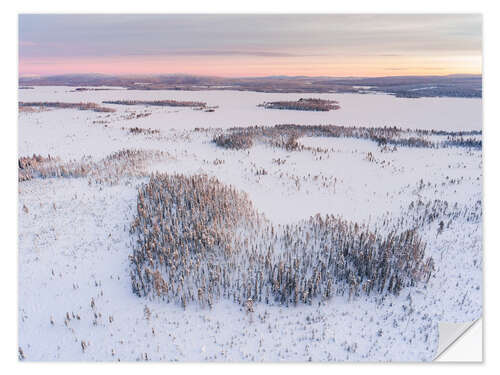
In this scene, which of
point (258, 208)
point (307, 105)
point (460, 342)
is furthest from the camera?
point (307, 105)

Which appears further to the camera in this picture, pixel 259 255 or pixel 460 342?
pixel 259 255

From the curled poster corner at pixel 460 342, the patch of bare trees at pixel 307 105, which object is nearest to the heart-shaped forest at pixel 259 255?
the curled poster corner at pixel 460 342

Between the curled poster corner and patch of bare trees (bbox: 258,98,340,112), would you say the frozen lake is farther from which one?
the curled poster corner

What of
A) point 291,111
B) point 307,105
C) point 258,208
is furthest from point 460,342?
point 291,111

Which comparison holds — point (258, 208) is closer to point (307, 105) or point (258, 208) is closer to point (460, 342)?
point (307, 105)

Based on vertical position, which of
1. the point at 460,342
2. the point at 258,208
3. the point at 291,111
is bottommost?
the point at 460,342
